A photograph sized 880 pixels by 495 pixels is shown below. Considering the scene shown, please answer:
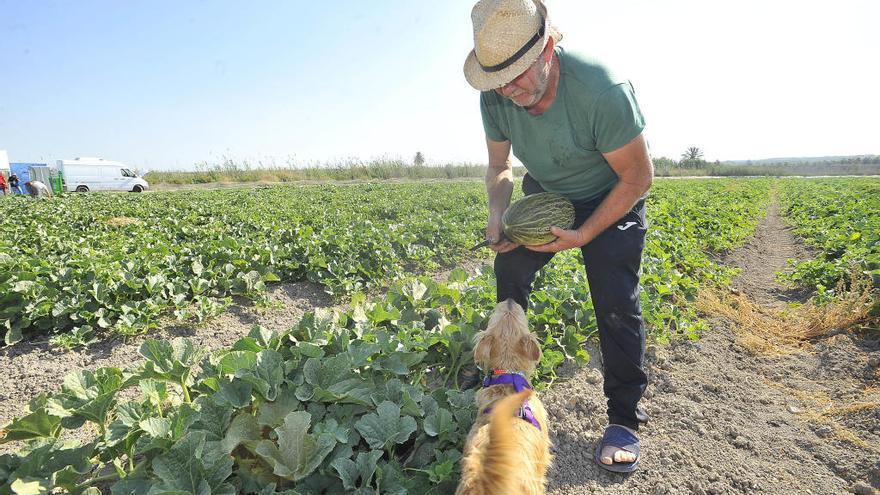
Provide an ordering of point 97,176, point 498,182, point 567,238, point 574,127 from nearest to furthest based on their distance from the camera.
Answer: point 574,127, point 567,238, point 498,182, point 97,176

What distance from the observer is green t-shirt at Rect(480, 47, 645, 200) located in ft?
7.27

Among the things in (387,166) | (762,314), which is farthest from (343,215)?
(387,166)

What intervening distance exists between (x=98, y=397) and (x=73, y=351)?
2.88 m

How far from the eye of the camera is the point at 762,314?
17.6ft

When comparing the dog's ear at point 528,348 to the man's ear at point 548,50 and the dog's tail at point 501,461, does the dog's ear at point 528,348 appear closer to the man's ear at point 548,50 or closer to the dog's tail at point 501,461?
the dog's tail at point 501,461

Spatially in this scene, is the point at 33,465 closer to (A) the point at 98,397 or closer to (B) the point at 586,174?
(A) the point at 98,397

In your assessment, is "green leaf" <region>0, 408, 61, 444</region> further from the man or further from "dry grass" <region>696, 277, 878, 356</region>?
"dry grass" <region>696, 277, 878, 356</region>

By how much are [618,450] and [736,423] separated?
1.19 meters

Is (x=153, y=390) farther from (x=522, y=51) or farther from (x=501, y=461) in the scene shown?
(x=522, y=51)

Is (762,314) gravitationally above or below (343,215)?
below

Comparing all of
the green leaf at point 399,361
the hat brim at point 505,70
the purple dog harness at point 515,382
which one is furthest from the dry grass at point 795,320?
the hat brim at point 505,70

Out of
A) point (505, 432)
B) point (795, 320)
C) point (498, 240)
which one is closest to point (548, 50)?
point (498, 240)

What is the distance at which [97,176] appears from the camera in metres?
31.0

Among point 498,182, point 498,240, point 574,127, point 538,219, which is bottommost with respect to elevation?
point 498,240
